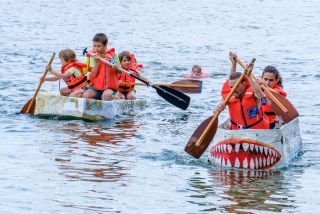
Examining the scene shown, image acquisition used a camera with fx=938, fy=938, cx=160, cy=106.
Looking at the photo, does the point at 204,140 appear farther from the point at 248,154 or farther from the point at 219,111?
the point at 248,154

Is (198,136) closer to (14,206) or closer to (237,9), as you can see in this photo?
(14,206)

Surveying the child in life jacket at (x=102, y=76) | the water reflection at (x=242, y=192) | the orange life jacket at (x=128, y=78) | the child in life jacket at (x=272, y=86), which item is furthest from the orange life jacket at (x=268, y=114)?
the orange life jacket at (x=128, y=78)

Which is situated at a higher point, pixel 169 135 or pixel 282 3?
pixel 282 3

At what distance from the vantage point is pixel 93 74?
16812 millimetres

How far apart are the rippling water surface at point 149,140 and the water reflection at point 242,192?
A: 1 centimetres

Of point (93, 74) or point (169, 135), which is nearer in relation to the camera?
point (169, 135)

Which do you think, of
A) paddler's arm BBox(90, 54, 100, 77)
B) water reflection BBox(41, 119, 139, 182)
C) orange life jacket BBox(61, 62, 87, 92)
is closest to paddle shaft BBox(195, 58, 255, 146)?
water reflection BBox(41, 119, 139, 182)

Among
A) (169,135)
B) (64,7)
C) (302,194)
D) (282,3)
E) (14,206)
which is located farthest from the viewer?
(282,3)

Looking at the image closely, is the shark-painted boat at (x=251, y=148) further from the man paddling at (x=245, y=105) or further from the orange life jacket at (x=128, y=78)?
the orange life jacket at (x=128, y=78)

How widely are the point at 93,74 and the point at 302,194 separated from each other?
6477mm

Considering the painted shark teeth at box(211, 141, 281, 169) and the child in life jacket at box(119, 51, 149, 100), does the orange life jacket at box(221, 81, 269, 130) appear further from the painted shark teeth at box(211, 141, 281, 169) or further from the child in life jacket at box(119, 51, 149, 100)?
the child in life jacket at box(119, 51, 149, 100)

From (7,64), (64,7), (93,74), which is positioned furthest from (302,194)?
(64,7)

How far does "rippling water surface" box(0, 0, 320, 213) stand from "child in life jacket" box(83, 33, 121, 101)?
57 centimetres

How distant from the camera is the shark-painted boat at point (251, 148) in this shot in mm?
12125
